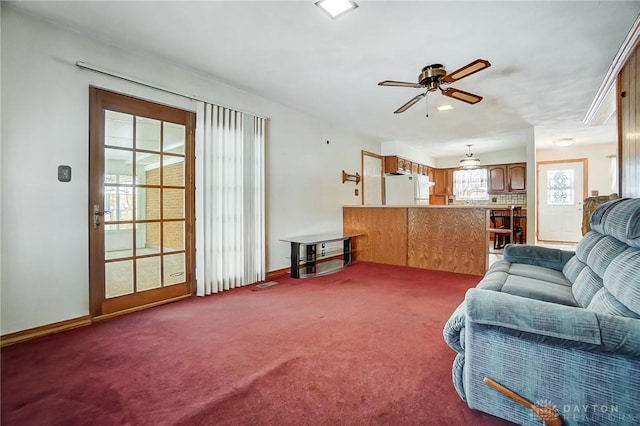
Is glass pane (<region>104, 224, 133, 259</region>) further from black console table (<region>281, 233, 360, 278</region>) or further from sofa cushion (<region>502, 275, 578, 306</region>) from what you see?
sofa cushion (<region>502, 275, 578, 306</region>)

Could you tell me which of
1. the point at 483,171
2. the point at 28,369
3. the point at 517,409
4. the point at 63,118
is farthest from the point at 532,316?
the point at 483,171

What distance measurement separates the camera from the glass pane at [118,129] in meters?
2.72

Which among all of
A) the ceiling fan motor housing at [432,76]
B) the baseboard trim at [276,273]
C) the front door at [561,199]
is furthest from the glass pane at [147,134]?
the front door at [561,199]

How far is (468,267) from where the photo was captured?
14.4 feet

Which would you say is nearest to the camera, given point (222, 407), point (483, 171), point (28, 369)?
point (222, 407)

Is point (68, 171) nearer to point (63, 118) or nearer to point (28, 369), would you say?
point (63, 118)

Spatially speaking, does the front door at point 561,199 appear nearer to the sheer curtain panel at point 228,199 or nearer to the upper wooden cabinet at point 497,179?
the upper wooden cabinet at point 497,179

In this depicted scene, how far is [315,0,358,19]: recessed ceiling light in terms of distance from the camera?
2.18m

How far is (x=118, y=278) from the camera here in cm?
280

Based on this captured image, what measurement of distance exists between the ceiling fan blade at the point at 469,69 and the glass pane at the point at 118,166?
3137 millimetres

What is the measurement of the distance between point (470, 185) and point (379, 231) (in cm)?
516

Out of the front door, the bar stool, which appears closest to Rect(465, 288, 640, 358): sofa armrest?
the bar stool

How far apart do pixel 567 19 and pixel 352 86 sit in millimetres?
2100

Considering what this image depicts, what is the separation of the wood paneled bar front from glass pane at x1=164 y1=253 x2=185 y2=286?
10.5ft
